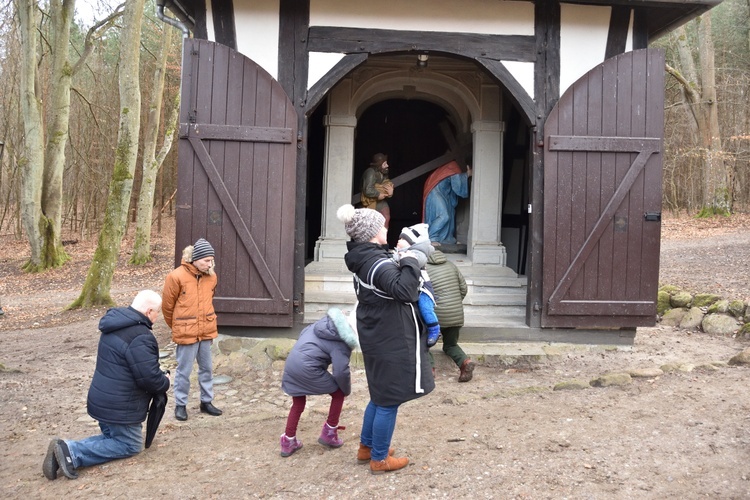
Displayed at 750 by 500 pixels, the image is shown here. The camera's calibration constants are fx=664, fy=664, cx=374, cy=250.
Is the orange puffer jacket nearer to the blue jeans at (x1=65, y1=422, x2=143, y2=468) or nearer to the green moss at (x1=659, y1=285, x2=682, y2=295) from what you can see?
the blue jeans at (x1=65, y1=422, x2=143, y2=468)

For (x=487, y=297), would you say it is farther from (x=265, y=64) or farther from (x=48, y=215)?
(x=48, y=215)

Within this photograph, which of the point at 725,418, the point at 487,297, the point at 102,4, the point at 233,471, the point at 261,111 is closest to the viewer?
the point at 233,471

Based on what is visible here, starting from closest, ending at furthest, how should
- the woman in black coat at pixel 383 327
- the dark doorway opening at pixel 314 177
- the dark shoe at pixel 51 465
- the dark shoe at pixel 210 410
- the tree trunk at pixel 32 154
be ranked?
the woman in black coat at pixel 383 327, the dark shoe at pixel 51 465, the dark shoe at pixel 210 410, the dark doorway opening at pixel 314 177, the tree trunk at pixel 32 154

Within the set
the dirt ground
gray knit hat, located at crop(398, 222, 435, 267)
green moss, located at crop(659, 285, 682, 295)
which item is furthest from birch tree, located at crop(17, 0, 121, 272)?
gray knit hat, located at crop(398, 222, 435, 267)

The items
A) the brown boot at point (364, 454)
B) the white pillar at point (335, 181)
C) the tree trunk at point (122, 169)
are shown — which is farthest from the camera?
the tree trunk at point (122, 169)

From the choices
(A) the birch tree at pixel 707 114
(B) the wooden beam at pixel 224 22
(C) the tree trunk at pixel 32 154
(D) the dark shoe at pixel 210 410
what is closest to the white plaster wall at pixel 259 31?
(B) the wooden beam at pixel 224 22

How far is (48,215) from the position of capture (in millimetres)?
15938

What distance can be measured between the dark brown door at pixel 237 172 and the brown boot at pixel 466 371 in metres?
1.85

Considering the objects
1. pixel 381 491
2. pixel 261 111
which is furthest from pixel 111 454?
pixel 261 111

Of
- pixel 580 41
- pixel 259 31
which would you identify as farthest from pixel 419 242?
pixel 580 41

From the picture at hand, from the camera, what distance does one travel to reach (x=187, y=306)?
491 cm

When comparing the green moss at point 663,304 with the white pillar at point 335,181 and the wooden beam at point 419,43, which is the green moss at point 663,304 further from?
the white pillar at point 335,181

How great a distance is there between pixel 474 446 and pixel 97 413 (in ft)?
7.46

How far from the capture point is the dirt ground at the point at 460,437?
3561 mm
